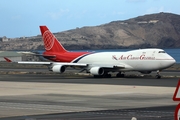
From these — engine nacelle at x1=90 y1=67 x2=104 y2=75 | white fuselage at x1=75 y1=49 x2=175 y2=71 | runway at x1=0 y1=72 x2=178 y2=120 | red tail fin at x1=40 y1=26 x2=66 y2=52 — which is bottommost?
runway at x1=0 y1=72 x2=178 y2=120

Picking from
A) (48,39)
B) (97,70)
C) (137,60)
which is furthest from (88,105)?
(48,39)

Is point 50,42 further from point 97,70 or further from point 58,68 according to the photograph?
point 97,70

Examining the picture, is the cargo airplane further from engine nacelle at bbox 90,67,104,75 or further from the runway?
the runway

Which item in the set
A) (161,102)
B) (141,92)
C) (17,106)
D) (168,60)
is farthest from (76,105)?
(168,60)

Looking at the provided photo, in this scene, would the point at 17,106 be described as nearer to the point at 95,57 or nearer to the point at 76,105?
the point at 76,105

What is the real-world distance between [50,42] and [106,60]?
8218 mm

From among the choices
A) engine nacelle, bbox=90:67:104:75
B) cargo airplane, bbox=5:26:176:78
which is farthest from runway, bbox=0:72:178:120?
engine nacelle, bbox=90:67:104:75

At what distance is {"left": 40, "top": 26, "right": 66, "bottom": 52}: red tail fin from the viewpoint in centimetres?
6200

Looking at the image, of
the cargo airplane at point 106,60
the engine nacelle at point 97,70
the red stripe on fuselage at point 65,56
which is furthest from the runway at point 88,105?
the red stripe on fuselage at point 65,56

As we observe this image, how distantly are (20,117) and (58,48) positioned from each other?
41.2 metres

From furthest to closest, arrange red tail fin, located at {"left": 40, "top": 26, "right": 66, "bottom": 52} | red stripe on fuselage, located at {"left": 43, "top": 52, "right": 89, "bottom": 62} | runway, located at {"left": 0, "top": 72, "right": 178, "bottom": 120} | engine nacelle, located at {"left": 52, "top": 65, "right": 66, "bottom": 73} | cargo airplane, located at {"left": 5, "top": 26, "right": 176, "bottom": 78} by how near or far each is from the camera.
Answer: red tail fin, located at {"left": 40, "top": 26, "right": 66, "bottom": 52} → red stripe on fuselage, located at {"left": 43, "top": 52, "right": 89, "bottom": 62} → engine nacelle, located at {"left": 52, "top": 65, "right": 66, "bottom": 73} → cargo airplane, located at {"left": 5, "top": 26, "right": 176, "bottom": 78} → runway, located at {"left": 0, "top": 72, "right": 178, "bottom": 120}

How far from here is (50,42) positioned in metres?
62.1

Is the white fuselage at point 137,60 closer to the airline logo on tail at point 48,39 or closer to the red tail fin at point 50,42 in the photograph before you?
the red tail fin at point 50,42

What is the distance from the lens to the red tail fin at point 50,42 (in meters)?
62.0
